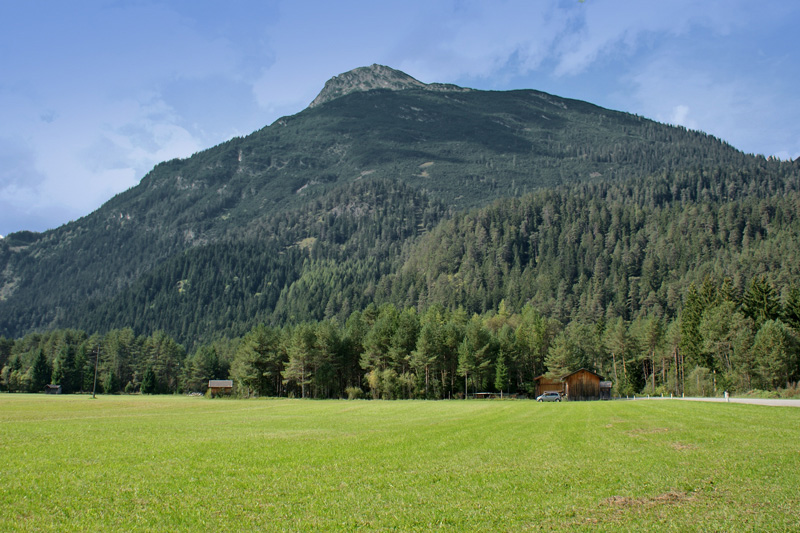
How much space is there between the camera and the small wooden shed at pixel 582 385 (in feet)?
296

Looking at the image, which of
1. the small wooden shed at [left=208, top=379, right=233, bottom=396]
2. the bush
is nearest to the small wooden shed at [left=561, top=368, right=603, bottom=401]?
the bush

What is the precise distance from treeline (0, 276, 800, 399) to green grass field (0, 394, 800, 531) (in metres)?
61.4

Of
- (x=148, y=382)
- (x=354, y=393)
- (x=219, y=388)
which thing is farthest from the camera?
(x=148, y=382)

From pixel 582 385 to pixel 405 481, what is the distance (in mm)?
83962

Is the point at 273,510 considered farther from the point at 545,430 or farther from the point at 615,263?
the point at 615,263

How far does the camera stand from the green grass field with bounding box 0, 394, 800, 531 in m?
10.9

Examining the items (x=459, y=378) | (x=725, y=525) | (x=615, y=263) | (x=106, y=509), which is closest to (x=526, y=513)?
(x=725, y=525)

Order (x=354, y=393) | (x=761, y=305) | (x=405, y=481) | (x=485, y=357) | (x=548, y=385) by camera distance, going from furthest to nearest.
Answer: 1. (x=485, y=357)
2. (x=548, y=385)
3. (x=354, y=393)
4. (x=761, y=305)
5. (x=405, y=481)

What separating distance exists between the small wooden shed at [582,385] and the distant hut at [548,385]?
184 centimetres

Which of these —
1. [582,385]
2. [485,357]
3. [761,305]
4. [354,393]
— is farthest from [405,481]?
[761,305]

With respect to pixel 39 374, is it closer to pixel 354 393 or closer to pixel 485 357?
pixel 354 393

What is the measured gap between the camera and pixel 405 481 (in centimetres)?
1461

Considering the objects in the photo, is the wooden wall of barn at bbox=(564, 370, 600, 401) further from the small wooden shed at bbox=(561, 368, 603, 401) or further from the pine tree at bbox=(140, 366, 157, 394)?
the pine tree at bbox=(140, 366, 157, 394)

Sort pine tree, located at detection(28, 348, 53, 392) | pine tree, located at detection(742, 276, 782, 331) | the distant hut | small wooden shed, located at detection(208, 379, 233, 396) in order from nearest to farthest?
1. pine tree, located at detection(742, 276, 782, 331)
2. the distant hut
3. small wooden shed, located at detection(208, 379, 233, 396)
4. pine tree, located at detection(28, 348, 53, 392)
